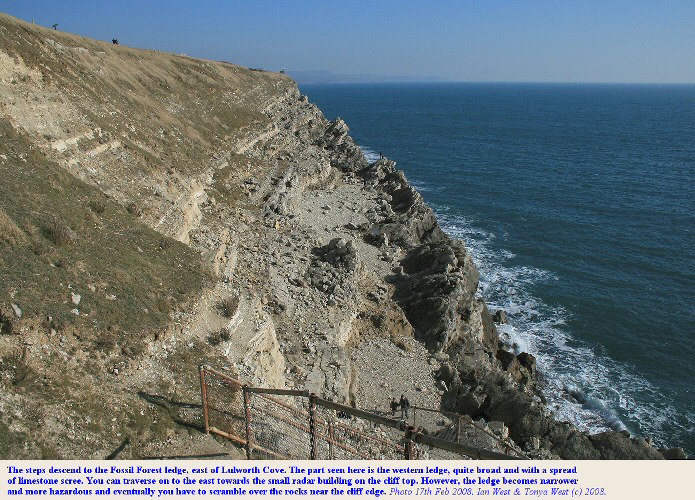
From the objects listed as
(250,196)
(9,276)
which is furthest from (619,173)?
(9,276)

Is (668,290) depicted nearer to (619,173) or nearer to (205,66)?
(619,173)

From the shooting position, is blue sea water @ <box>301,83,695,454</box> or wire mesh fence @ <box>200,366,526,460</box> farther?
blue sea water @ <box>301,83,695,454</box>

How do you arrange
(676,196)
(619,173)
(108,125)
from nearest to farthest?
1. (108,125)
2. (676,196)
3. (619,173)

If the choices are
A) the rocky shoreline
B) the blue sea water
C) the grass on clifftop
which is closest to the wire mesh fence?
the grass on clifftop

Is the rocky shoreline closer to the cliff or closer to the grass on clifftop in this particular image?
the cliff

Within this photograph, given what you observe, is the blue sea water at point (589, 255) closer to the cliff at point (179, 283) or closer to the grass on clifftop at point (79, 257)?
the cliff at point (179, 283)

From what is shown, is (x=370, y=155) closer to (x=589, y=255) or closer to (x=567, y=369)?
(x=589, y=255)

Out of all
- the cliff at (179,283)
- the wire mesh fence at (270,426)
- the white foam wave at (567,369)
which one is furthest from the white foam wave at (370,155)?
the wire mesh fence at (270,426)
